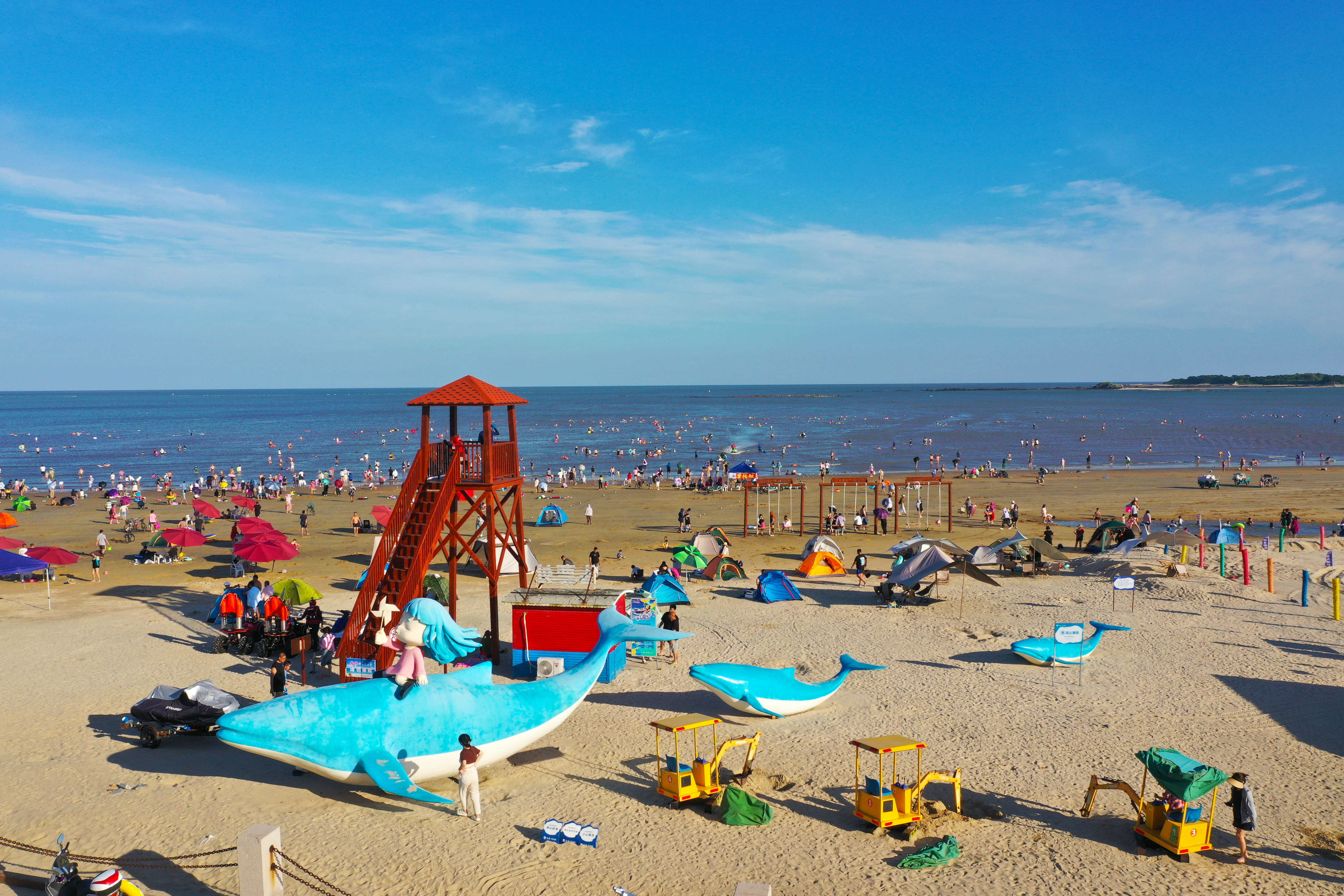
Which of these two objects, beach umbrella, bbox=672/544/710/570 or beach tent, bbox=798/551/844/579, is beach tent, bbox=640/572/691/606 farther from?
beach tent, bbox=798/551/844/579

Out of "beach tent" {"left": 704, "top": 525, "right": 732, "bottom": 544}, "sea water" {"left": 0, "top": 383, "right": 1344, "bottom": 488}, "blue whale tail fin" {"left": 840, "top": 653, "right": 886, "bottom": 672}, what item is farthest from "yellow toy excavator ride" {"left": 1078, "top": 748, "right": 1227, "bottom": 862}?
"sea water" {"left": 0, "top": 383, "right": 1344, "bottom": 488}

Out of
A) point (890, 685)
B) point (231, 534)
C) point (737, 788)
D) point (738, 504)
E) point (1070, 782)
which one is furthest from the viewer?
point (738, 504)

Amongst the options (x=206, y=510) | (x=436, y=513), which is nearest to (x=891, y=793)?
(x=436, y=513)

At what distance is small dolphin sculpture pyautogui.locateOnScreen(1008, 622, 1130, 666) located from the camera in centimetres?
1850

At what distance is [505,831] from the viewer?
11391 mm

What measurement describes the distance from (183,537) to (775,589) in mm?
19303

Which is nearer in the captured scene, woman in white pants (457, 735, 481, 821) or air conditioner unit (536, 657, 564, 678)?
woman in white pants (457, 735, 481, 821)

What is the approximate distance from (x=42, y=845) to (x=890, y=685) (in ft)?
47.6

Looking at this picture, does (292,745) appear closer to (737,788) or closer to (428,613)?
(428,613)

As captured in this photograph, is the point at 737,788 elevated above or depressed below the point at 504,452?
below

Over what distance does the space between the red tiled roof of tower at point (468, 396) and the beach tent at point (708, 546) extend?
1382 cm

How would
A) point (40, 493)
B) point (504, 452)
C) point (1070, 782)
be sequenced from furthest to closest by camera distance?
1. point (40, 493)
2. point (504, 452)
3. point (1070, 782)

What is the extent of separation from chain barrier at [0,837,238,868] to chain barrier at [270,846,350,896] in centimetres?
84

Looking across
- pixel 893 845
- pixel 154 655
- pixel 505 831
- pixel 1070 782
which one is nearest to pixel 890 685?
pixel 1070 782
